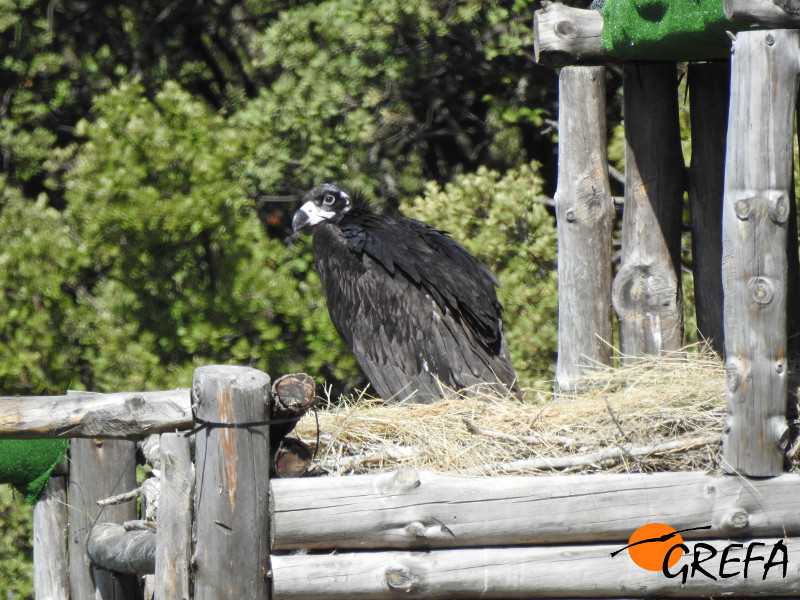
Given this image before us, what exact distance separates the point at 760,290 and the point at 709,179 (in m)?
1.63

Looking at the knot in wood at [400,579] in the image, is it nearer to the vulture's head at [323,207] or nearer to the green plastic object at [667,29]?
the green plastic object at [667,29]

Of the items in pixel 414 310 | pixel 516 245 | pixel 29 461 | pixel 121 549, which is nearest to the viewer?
pixel 121 549

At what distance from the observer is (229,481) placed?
334cm

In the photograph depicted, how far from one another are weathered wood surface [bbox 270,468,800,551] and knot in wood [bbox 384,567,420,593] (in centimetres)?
9

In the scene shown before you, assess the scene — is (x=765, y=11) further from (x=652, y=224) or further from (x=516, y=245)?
(x=516, y=245)

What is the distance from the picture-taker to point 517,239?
7031 millimetres

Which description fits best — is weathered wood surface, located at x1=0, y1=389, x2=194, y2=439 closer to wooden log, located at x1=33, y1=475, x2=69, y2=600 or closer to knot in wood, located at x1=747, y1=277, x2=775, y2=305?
wooden log, located at x1=33, y1=475, x2=69, y2=600

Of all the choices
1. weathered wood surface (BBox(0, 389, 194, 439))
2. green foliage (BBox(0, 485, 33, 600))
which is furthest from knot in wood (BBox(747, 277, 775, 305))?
green foliage (BBox(0, 485, 33, 600))

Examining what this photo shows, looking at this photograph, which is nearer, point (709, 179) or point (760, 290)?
point (760, 290)

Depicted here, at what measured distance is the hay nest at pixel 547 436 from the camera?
366 cm

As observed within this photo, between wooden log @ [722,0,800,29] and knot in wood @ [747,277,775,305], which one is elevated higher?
wooden log @ [722,0,800,29]

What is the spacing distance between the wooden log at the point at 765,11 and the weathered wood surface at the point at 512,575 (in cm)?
177

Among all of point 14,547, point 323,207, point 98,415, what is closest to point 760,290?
point 98,415

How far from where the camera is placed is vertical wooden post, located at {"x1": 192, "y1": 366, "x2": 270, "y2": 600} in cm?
332
